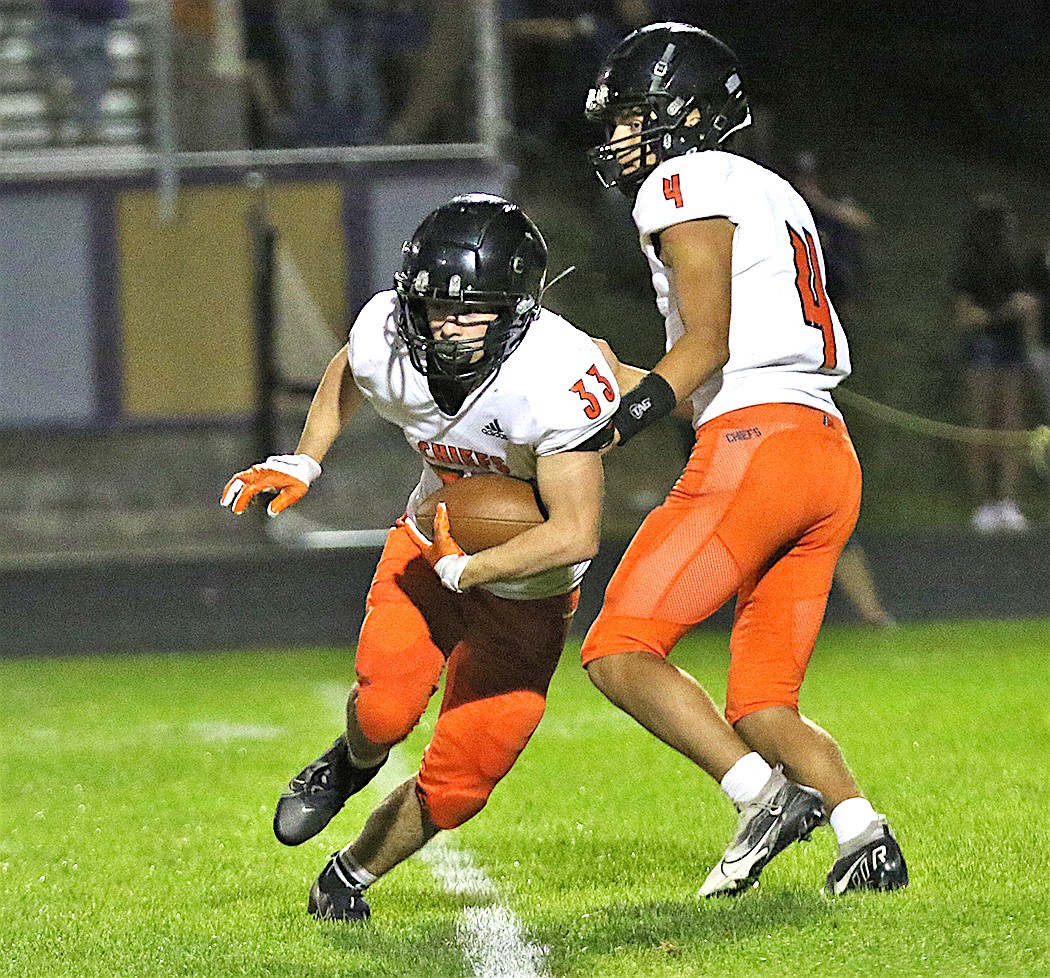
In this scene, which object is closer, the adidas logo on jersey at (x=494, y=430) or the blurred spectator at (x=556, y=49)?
the adidas logo on jersey at (x=494, y=430)

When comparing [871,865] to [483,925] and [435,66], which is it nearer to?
[483,925]

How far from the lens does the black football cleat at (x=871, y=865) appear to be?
4117 mm

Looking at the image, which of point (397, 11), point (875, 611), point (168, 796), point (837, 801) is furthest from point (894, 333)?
point (837, 801)

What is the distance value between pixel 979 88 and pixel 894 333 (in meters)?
4.27

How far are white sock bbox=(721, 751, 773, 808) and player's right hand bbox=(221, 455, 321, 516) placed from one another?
1050 millimetres

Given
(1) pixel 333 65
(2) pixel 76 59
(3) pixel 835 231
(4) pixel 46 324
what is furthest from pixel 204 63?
(3) pixel 835 231

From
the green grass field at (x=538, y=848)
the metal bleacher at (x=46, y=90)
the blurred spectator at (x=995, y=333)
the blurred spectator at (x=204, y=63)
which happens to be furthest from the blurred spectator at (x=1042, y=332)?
the metal bleacher at (x=46, y=90)

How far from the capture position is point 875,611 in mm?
9281

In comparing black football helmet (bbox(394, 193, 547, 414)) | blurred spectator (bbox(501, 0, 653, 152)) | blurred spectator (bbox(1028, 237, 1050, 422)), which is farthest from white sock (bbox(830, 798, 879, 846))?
blurred spectator (bbox(501, 0, 653, 152))

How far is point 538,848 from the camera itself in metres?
4.91

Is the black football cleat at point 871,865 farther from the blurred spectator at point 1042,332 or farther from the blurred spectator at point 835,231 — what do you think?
the blurred spectator at point 1042,332

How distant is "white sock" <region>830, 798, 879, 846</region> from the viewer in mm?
4152

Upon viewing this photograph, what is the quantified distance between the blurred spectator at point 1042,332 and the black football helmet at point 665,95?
8013mm

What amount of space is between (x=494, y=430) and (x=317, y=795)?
900mm
